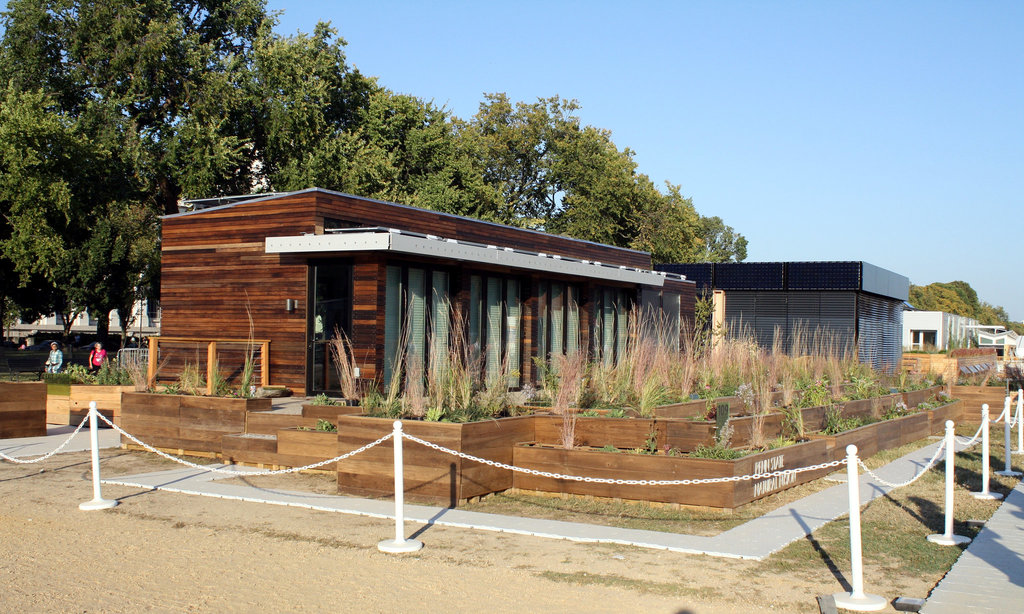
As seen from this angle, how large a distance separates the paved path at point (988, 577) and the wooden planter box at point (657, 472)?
81.8 inches

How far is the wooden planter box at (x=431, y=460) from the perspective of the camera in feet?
29.8

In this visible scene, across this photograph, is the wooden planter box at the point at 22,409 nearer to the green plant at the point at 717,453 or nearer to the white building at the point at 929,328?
the green plant at the point at 717,453

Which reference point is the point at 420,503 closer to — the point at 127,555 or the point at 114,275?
the point at 127,555

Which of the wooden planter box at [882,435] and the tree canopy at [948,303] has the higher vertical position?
the tree canopy at [948,303]

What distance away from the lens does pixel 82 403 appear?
15695mm

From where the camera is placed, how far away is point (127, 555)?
704 cm

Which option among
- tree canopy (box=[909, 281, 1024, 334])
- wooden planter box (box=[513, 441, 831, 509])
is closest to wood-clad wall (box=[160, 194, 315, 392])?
wooden planter box (box=[513, 441, 831, 509])

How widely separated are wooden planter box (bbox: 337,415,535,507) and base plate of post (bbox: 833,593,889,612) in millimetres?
4158

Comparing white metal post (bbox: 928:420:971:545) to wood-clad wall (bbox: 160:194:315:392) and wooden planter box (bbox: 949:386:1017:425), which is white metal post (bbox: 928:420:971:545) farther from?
wooden planter box (bbox: 949:386:1017:425)

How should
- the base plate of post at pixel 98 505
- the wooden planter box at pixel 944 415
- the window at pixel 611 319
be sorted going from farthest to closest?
the window at pixel 611 319
the wooden planter box at pixel 944 415
the base plate of post at pixel 98 505

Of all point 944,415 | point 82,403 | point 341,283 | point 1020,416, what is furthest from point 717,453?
point 82,403

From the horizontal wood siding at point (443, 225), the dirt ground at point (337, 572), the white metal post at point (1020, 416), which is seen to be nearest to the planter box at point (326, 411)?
the dirt ground at point (337, 572)

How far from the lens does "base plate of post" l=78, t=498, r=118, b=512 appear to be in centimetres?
882

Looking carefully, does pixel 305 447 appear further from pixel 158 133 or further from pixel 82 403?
pixel 158 133
